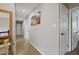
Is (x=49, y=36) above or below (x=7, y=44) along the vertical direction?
above

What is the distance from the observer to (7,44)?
60.4 inches

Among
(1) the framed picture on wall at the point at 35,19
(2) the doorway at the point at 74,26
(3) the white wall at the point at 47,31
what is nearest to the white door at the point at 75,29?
(2) the doorway at the point at 74,26

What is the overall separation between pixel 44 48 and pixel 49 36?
0.21 meters

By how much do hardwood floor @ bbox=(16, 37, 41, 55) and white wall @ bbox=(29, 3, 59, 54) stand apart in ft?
0.28

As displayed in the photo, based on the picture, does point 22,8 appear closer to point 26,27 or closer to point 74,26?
point 26,27

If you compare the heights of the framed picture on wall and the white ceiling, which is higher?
the white ceiling

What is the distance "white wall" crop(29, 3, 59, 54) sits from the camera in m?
1.53

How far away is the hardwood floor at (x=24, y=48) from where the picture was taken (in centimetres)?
152

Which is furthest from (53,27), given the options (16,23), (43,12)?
(16,23)

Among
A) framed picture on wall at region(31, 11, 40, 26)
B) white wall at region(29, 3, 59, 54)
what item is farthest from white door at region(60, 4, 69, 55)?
framed picture on wall at region(31, 11, 40, 26)

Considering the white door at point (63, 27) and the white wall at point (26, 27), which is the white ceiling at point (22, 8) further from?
the white door at point (63, 27)

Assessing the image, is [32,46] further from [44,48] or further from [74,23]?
[74,23]

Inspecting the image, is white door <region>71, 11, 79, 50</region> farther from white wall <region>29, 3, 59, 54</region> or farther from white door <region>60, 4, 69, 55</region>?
white wall <region>29, 3, 59, 54</region>

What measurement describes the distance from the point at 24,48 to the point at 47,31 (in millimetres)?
472
